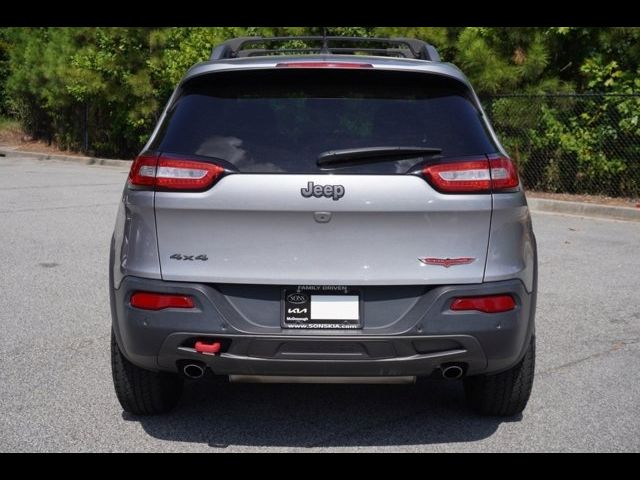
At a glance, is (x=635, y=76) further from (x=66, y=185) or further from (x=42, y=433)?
(x=42, y=433)

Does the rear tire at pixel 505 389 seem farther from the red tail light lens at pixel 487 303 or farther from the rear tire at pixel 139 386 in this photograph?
the rear tire at pixel 139 386

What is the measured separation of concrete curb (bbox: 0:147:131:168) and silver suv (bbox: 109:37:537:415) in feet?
61.6

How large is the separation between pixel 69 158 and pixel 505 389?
73.3 ft

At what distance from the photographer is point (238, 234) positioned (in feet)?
12.2

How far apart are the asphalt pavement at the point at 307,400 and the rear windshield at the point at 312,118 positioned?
1356mm

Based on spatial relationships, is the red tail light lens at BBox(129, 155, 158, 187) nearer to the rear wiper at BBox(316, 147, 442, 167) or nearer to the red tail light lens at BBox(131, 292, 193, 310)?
the red tail light lens at BBox(131, 292, 193, 310)

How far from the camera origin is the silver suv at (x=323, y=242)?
370cm

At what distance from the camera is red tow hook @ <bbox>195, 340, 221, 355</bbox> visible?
3.77m

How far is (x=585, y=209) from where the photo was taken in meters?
13.6

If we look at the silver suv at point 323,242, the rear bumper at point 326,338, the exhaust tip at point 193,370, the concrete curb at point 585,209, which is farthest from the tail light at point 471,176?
the concrete curb at point 585,209

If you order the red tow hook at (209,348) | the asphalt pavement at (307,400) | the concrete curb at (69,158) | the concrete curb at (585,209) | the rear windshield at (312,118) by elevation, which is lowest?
the concrete curb at (69,158)

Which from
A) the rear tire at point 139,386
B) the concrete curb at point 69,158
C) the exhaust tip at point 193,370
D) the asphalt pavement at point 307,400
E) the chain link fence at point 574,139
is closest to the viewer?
the exhaust tip at point 193,370

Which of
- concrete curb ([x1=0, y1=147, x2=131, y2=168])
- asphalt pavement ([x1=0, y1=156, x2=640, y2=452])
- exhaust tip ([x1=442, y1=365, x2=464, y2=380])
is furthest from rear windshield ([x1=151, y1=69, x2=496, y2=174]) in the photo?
concrete curb ([x1=0, y1=147, x2=131, y2=168])
